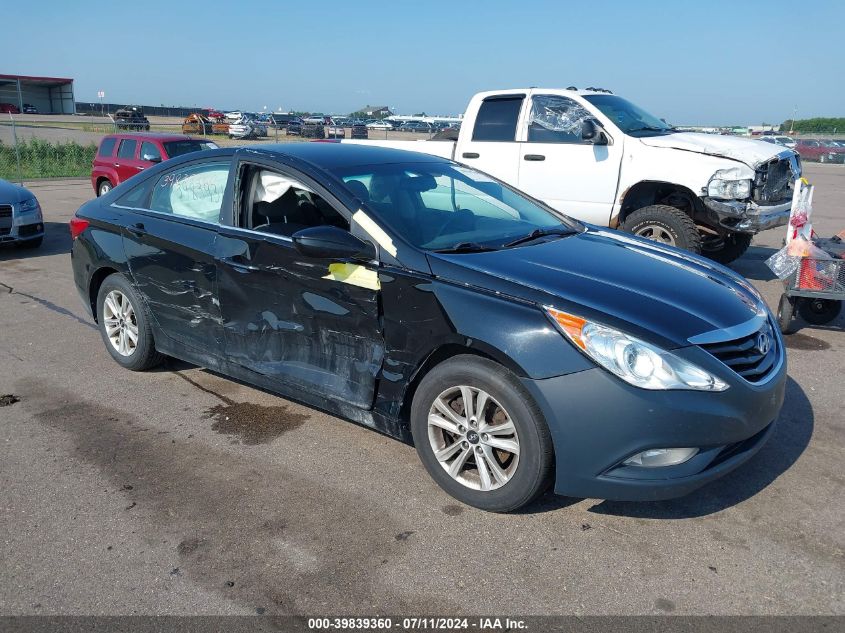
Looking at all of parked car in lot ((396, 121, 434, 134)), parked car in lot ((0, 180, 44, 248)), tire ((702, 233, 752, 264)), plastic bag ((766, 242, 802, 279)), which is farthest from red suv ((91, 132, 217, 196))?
parked car in lot ((396, 121, 434, 134))

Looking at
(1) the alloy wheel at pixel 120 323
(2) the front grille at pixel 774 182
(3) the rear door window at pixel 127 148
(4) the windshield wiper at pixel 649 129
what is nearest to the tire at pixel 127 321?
A: (1) the alloy wheel at pixel 120 323

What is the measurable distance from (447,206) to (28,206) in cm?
819

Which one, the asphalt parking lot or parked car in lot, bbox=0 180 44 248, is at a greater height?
parked car in lot, bbox=0 180 44 248

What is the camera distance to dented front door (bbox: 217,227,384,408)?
12.2ft

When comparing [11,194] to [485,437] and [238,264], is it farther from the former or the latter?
[485,437]

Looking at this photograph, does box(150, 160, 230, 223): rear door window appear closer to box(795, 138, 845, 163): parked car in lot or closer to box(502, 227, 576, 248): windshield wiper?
box(502, 227, 576, 248): windshield wiper

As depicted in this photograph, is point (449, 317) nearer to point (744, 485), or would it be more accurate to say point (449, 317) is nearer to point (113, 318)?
point (744, 485)

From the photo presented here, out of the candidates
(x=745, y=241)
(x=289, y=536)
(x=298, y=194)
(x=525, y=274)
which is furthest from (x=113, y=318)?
(x=745, y=241)

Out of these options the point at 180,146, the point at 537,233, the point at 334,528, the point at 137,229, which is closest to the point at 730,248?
the point at 537,233

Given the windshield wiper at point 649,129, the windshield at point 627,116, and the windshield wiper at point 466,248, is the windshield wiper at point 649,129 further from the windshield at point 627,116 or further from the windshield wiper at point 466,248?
the windshield wiper at point 466,248

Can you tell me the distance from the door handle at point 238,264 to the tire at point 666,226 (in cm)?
485

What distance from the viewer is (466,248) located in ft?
12.2

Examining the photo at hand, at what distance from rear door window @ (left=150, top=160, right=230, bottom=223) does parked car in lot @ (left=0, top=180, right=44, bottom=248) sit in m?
6.15

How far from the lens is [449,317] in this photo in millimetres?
3350
